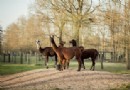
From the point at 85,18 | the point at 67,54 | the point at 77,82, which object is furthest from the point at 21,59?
the point at 77,82

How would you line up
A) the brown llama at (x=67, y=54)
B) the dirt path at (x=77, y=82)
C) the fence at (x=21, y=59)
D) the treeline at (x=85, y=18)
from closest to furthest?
the dirt path at (x=77, y=82) → the brown llama at (x=67, y=54) → the treeline at (x=85, y=18) → the fence at (x=21, y=59)

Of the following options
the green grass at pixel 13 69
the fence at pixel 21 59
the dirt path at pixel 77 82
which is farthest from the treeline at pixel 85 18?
the dirt path at pixel 77 82

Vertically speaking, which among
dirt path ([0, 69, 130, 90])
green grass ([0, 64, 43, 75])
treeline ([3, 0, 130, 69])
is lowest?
green grass ([0, 64, 43, 75])

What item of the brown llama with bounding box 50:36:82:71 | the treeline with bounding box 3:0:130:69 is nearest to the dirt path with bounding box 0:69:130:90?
the brown llama with bounding box 50:36:82:71

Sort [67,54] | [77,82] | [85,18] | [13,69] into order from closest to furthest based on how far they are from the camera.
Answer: [77,82] < [67,54] < [85,18] < [13,69]

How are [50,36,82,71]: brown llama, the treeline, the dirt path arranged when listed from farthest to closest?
the treeline < [50,36,82,71]: brown llama < the dirt path

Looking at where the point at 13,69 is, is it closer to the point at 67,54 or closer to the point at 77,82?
the point at 67,54

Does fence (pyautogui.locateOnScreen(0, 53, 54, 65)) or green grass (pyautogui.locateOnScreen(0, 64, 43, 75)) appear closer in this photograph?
green grass (pyautogui.locateOnScreen(0, 64, 43, 75))

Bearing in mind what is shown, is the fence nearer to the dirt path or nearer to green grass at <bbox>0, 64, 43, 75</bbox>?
green grass at <bbox>0, 64, 43, 75</bbox>

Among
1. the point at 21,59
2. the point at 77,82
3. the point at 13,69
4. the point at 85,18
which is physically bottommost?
the point at 13,69

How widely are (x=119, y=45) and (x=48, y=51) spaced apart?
11957 millimetres

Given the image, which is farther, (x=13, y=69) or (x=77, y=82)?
(x=13, y=69)

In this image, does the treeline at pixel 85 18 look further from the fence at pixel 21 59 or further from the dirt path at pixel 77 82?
the dirt path at pixel 77 82

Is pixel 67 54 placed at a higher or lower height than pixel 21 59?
higher
